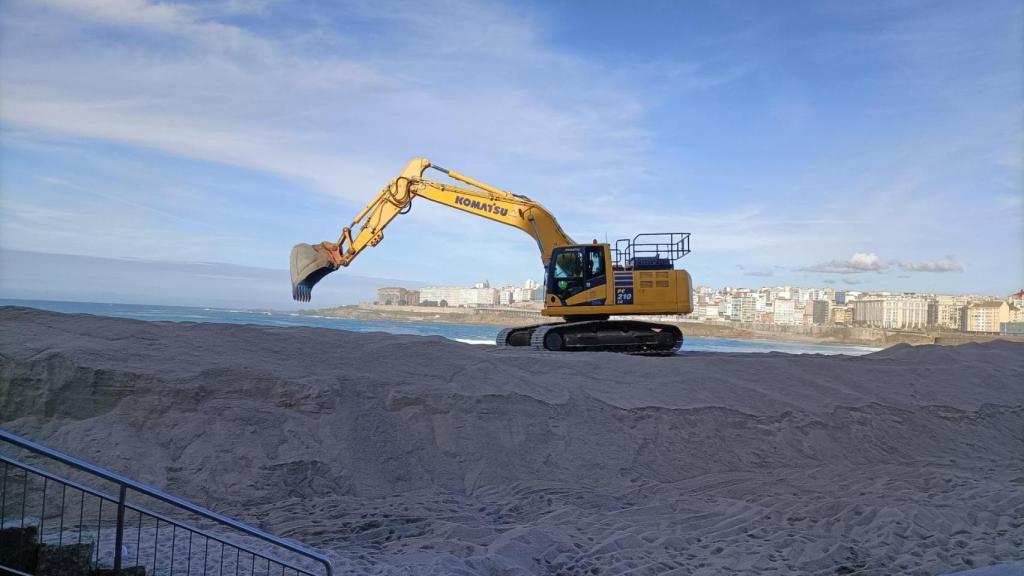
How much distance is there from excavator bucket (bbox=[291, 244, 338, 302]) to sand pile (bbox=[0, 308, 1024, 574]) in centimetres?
335

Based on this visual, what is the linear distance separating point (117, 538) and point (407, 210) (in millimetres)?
14198

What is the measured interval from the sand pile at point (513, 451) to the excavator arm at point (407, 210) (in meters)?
3.59

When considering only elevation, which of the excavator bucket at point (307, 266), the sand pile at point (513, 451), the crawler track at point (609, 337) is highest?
the excavator bucket at point (307, 266)

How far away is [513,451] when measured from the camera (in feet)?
35.6

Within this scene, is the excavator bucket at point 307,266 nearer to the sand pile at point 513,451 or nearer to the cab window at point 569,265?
the sand pile at point 513,451

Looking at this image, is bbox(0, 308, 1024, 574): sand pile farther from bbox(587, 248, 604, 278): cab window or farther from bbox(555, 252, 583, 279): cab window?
bbox(555, 252, 583, 279): cab window

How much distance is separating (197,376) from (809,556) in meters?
7.95

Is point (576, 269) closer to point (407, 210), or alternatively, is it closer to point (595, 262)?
point (595, 262)

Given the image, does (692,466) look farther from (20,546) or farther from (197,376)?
(20,546)

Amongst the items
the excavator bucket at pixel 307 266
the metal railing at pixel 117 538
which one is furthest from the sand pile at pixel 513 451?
the excavator bucket at pixel 307 266

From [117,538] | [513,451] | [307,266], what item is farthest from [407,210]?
[117,538]

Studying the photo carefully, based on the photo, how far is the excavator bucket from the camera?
58.1 ft

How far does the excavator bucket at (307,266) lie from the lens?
58.1 ft

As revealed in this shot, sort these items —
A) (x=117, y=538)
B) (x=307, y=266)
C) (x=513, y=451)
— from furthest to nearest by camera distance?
1. (x=307, y=266)
2. (x=513, y=451)
3. (x=117, y=538)
